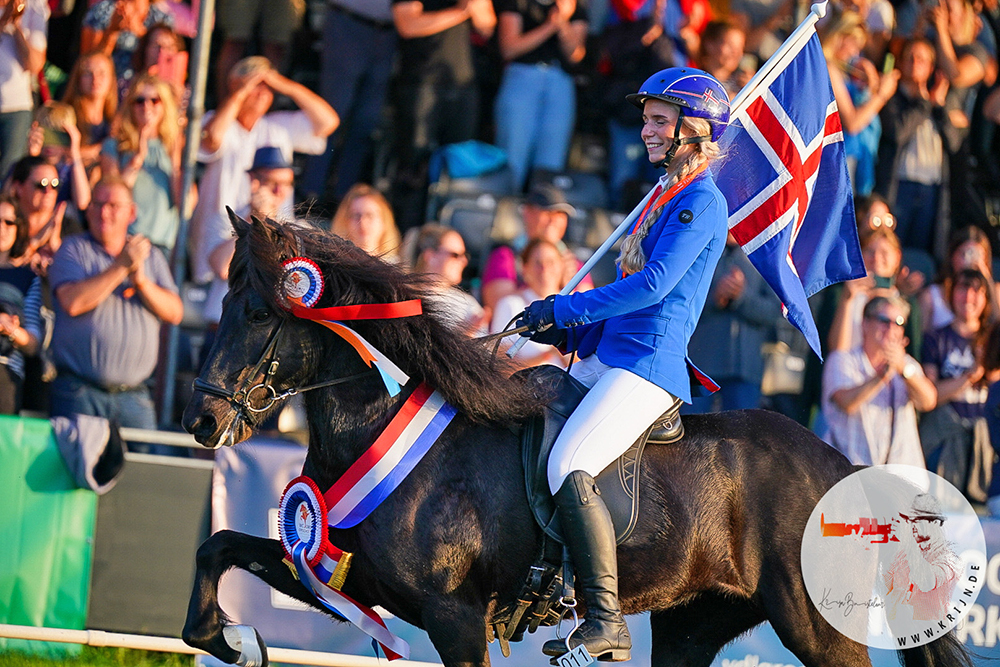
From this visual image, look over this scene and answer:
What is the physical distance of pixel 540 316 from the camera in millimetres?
4625

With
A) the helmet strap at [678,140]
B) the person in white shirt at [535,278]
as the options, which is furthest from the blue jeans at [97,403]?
the helmet strap at [678,140]

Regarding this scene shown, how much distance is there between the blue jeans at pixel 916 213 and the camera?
10.5 meters

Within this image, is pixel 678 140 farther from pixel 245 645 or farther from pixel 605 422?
pixel 245 645

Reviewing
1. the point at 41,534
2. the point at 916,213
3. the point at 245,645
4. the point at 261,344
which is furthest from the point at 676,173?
the point at 916,213

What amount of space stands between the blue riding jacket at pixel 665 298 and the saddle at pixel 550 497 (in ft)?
0.77

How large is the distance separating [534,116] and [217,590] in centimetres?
600

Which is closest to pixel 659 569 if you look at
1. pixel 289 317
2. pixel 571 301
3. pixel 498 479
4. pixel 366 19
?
pixel 498 479

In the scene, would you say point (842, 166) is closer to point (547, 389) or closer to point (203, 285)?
point (547, 389)

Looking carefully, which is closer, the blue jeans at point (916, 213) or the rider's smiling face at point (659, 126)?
the rider's smiling face at point (659, 126)

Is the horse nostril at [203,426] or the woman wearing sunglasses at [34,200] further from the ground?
the woman wearing sunglasses at [34,200]

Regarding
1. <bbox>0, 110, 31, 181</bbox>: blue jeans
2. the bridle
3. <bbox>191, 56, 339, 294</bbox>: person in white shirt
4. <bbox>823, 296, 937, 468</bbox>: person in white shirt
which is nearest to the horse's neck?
the bridle

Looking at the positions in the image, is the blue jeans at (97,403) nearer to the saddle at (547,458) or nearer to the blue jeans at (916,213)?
the saddle at (547,458)

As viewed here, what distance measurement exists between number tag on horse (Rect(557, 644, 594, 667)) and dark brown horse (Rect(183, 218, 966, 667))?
0.32m

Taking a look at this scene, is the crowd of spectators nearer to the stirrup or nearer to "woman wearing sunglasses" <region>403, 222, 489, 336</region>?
"woman wearing sunglasses" <region>403, 222, 489, 336</region>
